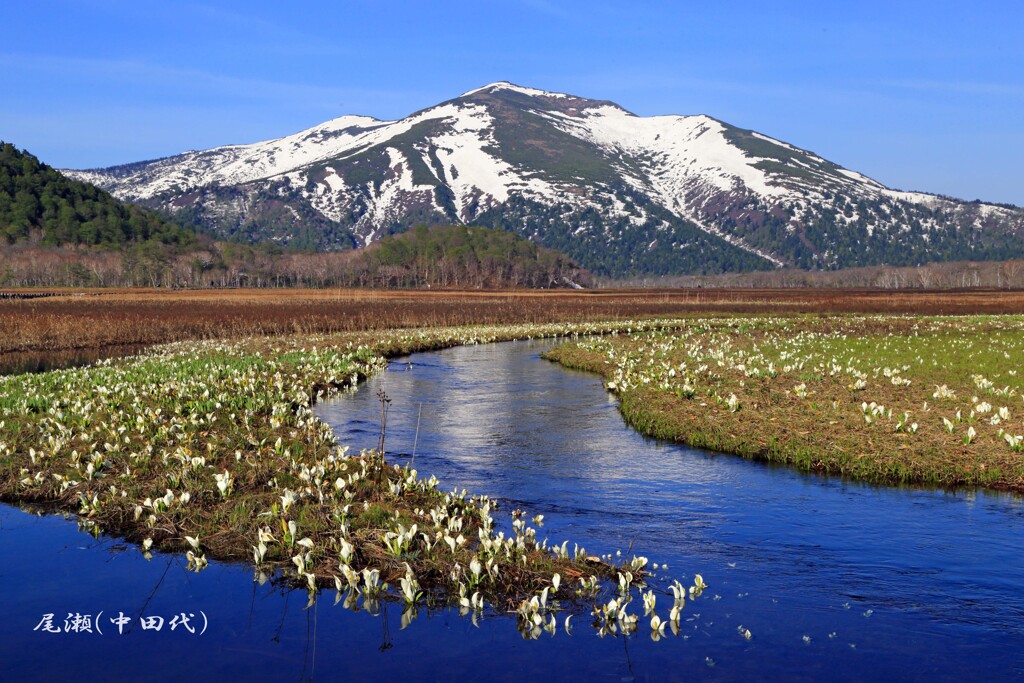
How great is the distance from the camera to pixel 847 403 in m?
22.4

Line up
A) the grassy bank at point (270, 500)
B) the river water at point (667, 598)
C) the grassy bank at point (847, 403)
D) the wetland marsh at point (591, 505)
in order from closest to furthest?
the river water at point (667, 598) < the wetland marsh at point (591, 505) < the grassy bank at point (270, 500) < the grassy bank at point (847, 403)

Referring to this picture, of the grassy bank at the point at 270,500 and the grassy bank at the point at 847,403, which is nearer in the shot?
the grassy bank at the point at 270,500

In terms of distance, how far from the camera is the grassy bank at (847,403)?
17453 mm

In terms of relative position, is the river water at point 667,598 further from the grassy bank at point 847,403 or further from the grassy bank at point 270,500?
the grassy bank at point 847,403

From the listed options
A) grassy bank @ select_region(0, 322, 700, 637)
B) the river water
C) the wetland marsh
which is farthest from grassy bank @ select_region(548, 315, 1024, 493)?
grassy bank @ select_region(0, 322, 700, 637)

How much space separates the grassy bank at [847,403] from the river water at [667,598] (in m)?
1.09

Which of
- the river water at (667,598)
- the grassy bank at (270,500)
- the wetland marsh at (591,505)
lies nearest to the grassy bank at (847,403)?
the wetland marsh at (591,505)

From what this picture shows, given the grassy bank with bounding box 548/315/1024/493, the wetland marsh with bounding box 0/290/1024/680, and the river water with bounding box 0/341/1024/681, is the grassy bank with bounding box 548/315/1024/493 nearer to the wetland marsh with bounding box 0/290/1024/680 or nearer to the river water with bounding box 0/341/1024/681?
the wetland marsh with bounding box 0/290/1024/680

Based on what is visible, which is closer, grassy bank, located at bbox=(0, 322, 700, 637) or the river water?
the river water

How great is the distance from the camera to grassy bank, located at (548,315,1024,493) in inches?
687

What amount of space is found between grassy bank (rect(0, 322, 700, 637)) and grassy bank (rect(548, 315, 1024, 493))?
7.90 m

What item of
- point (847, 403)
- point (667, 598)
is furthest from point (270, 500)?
point (847, 403)

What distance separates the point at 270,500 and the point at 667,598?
261 inches

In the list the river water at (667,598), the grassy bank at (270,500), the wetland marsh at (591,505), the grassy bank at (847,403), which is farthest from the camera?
the grassy bank at (847,403)
